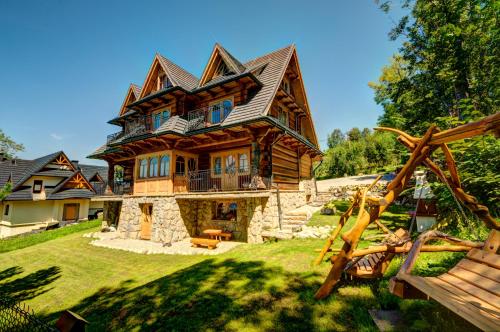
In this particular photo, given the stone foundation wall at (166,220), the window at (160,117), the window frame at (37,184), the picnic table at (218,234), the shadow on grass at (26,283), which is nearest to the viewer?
the shadow on grass at (26,283)

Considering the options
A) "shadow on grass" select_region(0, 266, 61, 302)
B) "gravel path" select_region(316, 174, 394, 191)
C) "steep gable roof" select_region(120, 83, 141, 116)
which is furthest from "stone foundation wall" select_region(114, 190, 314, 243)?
"gravel path" select_region(316, 174, 394, 191)

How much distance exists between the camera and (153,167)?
15000 mm

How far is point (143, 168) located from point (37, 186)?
21.8m

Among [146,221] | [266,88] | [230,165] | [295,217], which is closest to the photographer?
[295,217]

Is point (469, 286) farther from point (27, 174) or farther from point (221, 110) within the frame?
point (27, 174)

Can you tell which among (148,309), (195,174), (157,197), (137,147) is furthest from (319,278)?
(137,147)

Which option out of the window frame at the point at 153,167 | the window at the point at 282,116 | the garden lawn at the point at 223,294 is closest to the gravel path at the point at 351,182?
the window at the point at 282,116

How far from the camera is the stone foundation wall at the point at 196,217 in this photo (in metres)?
11.1

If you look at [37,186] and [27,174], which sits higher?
[27,174]

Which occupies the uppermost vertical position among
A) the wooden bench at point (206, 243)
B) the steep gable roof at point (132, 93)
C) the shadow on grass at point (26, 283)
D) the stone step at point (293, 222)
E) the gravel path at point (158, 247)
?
the steep gable roof at point (132, 93)

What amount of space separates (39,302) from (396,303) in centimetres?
1066

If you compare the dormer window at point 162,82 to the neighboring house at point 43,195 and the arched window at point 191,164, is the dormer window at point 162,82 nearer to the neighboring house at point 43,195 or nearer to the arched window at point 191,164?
the arched window at point 191,164

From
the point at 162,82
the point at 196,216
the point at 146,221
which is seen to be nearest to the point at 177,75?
the point at 162,82

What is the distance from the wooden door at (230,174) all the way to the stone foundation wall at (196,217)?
1.10 meters
